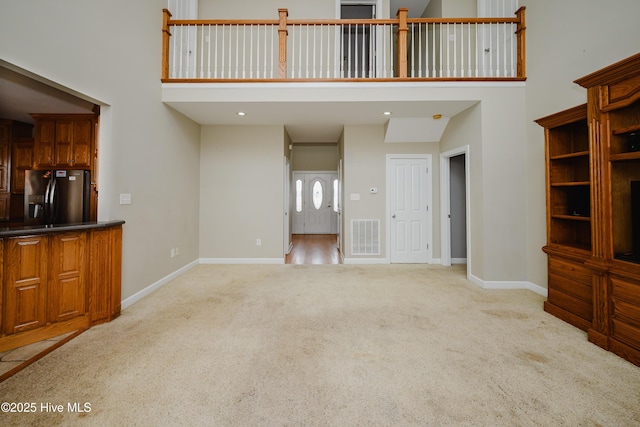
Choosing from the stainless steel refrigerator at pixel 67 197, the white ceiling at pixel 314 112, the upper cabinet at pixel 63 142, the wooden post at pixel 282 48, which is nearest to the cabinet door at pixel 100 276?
the stainless steel refrigerator at pixel 67 197

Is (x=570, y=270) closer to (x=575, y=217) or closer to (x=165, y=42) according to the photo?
(x=575, y=217)

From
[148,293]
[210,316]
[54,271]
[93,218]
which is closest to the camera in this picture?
[54,271]

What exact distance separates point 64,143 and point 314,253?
4.49 m

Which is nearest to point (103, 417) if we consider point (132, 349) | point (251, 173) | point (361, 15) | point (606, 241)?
point (132, 349)

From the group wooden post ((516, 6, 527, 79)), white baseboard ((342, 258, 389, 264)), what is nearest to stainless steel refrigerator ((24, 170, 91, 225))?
white baseboard ((342, 258, 389, 264))

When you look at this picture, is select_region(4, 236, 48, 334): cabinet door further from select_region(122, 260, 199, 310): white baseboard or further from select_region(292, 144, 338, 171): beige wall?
select_region(292, 144, 338, 171): beige wall

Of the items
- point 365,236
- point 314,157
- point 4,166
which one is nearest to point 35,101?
point 4,166

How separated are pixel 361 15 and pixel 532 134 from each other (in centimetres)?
494

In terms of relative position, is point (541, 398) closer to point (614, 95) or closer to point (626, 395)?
point (626, 395)

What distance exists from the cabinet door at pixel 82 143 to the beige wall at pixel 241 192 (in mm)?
1712

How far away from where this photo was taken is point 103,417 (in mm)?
1399

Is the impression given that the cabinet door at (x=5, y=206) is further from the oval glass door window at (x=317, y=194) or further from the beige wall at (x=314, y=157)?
the oval glass door window at (x=317, y=194)

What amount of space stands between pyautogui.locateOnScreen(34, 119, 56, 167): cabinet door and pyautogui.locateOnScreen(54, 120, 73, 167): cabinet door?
0.06 metres

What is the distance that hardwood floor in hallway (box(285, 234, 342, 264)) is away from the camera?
516 cm
